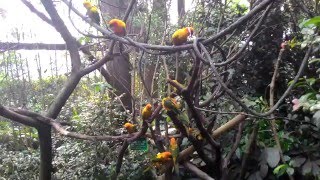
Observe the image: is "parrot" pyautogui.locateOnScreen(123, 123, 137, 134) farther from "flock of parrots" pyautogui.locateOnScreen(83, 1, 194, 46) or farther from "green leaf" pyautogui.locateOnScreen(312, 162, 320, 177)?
"green leaf" pyautogui.locateOnScreen(312, 162, 320, 177)

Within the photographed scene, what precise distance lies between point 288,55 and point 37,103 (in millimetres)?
2386

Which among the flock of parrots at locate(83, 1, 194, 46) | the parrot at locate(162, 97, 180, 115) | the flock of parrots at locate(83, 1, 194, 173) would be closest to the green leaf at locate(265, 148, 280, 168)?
the flock of parrots at locate(83, 1, 194, 173)

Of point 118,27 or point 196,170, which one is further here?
point 196,170

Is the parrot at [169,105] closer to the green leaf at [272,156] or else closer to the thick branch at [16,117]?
the green leaf at [272,156]

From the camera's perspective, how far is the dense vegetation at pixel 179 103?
1.76 meters

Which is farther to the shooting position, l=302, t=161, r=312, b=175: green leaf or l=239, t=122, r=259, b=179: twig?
l=239, t=122, r=259, b=179: twig

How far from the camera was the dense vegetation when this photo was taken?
5.77 feet

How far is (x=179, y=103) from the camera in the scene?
1.85 m

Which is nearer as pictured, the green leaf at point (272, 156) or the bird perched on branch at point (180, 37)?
the bird perched on branch at point (180, 37)

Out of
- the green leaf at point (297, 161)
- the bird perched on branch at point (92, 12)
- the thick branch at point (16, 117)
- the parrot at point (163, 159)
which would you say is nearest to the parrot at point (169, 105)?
the parrot at point (163, 159)

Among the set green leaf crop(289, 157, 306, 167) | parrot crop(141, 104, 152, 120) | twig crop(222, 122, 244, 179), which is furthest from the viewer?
twig crop(222, 122, 244, 179)

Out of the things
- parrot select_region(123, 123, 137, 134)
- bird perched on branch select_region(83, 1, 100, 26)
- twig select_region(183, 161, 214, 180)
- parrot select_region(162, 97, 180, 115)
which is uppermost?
bird perched on branch select_region(83, 1, 100, 26)

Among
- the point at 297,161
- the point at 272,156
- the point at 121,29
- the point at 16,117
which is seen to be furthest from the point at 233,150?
the point at 16,117

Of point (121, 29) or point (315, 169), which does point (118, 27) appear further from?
point (315, 169)
